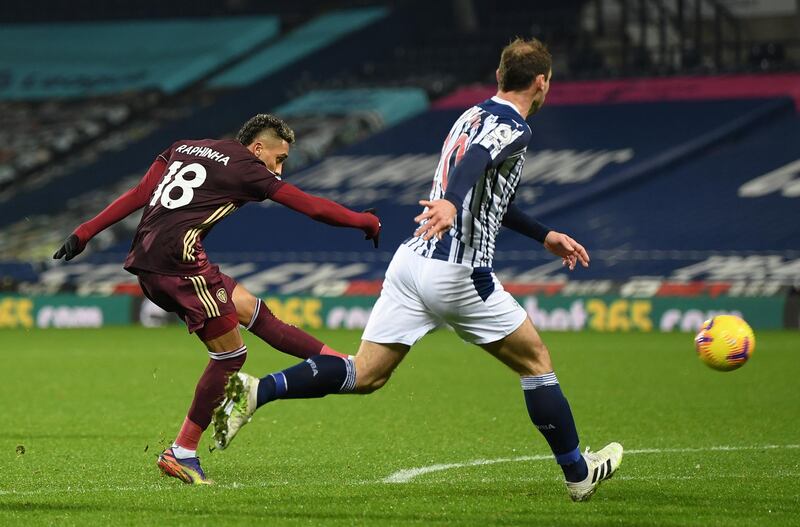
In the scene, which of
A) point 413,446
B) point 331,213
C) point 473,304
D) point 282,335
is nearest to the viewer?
point 473,304

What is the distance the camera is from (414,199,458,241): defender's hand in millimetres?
5836

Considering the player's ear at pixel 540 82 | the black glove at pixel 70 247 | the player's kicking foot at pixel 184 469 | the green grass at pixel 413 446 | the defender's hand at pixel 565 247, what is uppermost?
the player's ear at pixel 540 82

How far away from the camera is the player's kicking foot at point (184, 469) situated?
283 inches

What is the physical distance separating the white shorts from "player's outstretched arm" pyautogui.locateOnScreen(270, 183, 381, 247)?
326 millimetres

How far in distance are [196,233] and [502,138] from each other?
72.3 inches

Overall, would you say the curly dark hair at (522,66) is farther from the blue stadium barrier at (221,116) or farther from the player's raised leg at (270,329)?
the blue stadium barrier at (221,116)

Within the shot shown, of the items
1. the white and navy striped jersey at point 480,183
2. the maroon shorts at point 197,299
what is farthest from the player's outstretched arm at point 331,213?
the maroon shorts at point 197,299

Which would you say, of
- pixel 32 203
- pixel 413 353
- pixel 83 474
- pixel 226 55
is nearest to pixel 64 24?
pixel 226 55

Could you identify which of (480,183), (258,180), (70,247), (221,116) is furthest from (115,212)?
(221,116)

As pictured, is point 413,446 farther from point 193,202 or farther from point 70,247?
point 70,247

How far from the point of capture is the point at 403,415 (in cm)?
1090

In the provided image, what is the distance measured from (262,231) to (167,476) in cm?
2064

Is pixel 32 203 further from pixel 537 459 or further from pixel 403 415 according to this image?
pixel 537 459

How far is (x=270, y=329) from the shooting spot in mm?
8008
